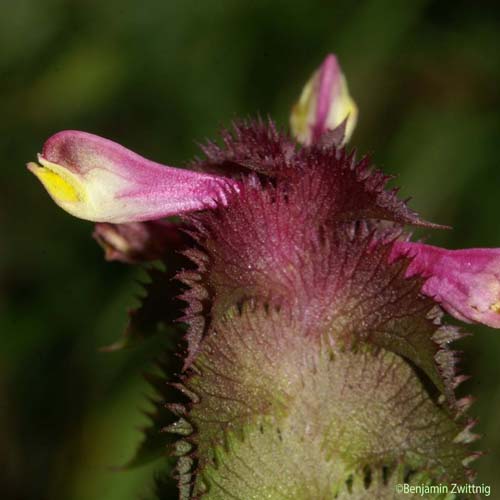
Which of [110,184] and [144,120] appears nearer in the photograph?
[110,184]

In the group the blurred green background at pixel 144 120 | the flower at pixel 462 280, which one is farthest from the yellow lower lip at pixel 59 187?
the blurred green background at pixel 144 120

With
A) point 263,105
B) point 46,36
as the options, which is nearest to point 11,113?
point 46,36

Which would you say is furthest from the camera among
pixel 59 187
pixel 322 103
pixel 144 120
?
pixel 144 120

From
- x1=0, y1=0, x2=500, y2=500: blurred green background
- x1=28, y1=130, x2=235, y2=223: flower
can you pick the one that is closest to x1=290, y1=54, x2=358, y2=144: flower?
x1=28, y1=130, x2=235, y2=223: flower

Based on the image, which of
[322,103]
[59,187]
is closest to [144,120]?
[322,103]

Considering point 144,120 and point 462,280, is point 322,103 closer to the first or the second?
point 462,280

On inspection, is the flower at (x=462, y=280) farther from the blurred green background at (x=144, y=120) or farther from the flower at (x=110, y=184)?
the blurred green background at (x=144, y=120)
